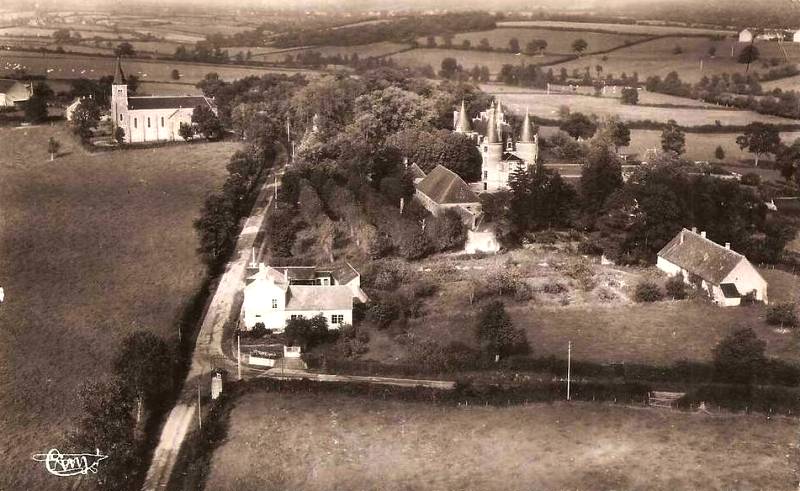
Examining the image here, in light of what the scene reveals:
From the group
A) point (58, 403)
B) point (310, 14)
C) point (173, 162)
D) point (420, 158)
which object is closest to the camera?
point (58, 403)

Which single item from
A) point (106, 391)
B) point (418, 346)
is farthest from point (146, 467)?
point (418, 346)

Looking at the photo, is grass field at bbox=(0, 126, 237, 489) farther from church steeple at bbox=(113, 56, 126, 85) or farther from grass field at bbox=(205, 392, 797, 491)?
A: grass field at bbox=(205, 392, 797, 491)

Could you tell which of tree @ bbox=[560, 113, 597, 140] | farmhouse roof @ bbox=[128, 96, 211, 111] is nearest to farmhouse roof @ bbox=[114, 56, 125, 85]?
farmhouse roof @ bbox=[128, 96, 211, 111]

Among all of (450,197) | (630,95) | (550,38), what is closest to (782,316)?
(450,197)

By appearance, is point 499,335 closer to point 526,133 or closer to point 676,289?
point 676,289

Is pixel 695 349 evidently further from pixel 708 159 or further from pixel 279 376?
pixel 708 159
